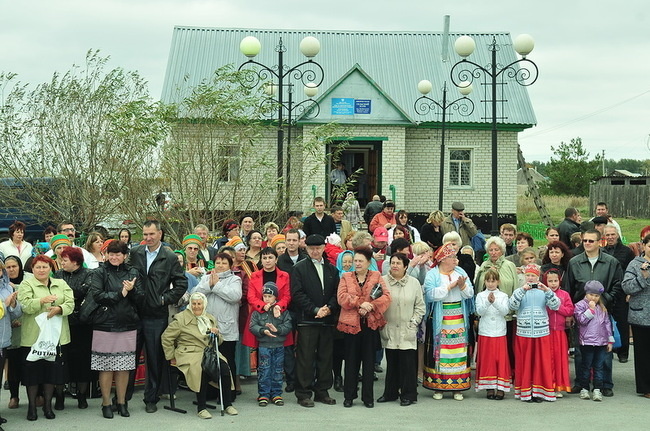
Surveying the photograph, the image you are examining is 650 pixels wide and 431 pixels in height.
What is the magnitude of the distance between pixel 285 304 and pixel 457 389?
2137 mm

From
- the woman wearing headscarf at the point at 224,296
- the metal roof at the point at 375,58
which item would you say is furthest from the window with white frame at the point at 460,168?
the woman wearing headscarf at the point at 224,296

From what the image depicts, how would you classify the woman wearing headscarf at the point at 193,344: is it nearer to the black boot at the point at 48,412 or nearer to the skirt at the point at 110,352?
the skirt at the point at 110,352

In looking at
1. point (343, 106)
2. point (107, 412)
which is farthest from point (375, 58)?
point (107, 412)

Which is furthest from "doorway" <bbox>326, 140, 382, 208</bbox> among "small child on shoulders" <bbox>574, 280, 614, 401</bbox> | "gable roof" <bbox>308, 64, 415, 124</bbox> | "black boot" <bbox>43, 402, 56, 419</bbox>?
"black boot" <bbox>43, 402, 56, 419</bbox>

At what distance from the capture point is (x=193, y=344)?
Answer: 8.50m

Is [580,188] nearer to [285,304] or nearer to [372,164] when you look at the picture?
[372,164]

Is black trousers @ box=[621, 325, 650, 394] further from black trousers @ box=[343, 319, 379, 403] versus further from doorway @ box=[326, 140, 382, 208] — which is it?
doorway @ box=[326, 140, 382, 208]

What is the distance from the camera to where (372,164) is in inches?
1090

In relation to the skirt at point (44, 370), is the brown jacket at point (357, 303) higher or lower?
higher

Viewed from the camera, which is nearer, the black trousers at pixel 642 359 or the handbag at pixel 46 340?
the handbag at pixel 46 340

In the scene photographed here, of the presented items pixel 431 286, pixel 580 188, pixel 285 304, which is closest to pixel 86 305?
pixel 285 304

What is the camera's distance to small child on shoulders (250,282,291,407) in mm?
8789

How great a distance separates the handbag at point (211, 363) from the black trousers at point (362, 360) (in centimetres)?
141

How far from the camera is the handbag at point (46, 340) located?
8133 millimetres
